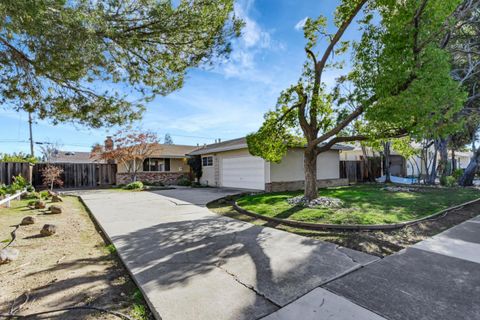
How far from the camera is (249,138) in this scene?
9.16m

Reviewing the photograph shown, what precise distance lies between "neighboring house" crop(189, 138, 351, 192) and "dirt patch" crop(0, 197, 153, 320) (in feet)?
28.3

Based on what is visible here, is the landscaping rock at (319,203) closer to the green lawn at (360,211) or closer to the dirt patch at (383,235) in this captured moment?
the green lawn at (360,211)

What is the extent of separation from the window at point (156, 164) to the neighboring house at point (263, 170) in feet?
19.1

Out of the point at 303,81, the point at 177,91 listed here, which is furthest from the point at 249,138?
the point at 177,91

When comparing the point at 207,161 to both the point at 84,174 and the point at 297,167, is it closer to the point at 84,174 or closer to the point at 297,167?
the point at 297,167

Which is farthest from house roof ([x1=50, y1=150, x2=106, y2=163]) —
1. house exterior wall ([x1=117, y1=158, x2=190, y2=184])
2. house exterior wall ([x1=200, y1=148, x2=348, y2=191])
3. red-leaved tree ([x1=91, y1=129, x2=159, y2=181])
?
house exterior wall ([x1=200, y1=148, x2=348, y2=191])

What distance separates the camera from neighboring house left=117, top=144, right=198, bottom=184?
1953 centimetres

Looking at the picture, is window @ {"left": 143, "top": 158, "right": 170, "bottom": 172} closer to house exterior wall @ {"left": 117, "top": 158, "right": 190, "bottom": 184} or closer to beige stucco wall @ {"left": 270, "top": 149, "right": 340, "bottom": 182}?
house exterior wall @ {"left": 117, "top": 158, "right": 190, "bottom": 184}

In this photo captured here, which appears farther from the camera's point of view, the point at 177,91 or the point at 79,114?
the point at 177,91

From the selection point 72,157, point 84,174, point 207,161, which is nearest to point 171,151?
point 207,161

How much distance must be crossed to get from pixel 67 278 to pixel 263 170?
33.1 ft

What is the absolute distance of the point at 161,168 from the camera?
21.7 metres

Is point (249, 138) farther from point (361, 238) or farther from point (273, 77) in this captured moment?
point (361, 238)

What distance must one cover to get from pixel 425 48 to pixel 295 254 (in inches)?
215
